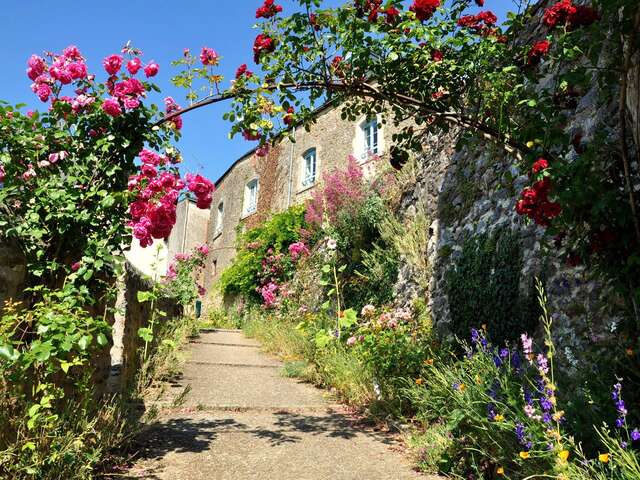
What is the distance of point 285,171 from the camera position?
584 inches

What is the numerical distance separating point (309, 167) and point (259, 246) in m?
3.11

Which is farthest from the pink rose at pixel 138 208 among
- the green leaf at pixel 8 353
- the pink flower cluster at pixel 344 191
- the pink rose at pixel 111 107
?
the pink flower cluster at pixel 344 191

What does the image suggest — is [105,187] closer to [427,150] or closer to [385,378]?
[385,378]

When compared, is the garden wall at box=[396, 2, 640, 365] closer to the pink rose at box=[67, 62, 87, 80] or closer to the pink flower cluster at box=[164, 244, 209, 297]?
the pink rose at box=[67, 62, 87, 80]

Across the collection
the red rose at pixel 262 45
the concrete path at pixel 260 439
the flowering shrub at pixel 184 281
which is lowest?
the concrete path at pixel 260 439

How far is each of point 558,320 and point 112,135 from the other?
10.6 ft

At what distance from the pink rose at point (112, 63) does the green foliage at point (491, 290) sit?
10.8 feet

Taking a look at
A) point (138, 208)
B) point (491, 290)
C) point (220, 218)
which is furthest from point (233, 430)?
point (220, 218)

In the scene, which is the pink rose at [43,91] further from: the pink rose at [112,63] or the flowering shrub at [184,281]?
the flowering shrub at [184,281]

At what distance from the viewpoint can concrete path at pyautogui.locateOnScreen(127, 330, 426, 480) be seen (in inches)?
106

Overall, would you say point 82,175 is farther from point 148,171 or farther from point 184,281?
point 184,281

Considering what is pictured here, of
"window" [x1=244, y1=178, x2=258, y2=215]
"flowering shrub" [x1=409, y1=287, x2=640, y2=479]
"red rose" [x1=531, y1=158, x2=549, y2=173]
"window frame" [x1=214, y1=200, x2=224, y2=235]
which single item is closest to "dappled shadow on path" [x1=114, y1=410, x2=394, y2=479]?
"flowering shrub" [x1=409, y1=287, x2=640, y2=479]

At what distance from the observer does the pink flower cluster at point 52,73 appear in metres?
2.70

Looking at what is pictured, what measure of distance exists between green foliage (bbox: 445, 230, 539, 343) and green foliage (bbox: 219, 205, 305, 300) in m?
7.47
